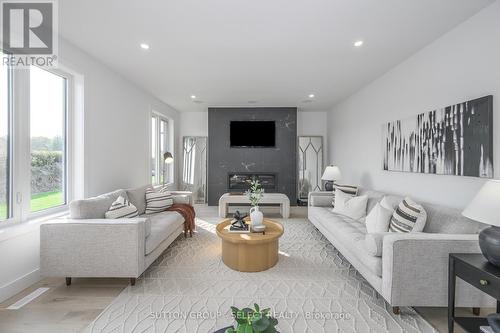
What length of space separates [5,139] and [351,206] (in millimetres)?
4202

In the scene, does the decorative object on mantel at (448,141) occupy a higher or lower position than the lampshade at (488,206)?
higher

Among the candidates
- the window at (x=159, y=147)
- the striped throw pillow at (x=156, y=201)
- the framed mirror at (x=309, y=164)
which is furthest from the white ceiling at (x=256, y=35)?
the framed mirror at (x=309, y=164)

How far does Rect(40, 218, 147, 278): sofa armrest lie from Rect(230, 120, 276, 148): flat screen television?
4477mm

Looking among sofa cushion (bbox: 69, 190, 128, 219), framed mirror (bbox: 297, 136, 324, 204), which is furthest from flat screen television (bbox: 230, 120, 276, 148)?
sofa cushion (bbox: 69, 190, 128, 219)

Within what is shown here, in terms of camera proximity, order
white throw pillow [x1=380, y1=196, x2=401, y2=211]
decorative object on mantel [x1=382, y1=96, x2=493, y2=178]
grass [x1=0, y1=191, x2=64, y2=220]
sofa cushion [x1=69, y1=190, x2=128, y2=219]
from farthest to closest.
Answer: white throw pillow [x1=380, y1=196, x2=401, y2=211] < grass [x1=0, y1=191, x2=64, y2=220] < sofa cushion [x1=69, y1=190, x2=128, y2=219] < decorative object on mantel [x1=382, y1=96, x2=493, y2=178]

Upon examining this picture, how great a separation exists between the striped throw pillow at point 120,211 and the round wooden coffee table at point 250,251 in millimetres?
1139

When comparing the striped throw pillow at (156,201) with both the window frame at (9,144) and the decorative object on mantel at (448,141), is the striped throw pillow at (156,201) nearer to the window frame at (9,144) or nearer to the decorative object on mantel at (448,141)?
the window frame at (9,144)

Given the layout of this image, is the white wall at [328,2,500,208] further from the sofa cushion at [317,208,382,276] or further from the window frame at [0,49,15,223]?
the window frame at [0,49,15,223]

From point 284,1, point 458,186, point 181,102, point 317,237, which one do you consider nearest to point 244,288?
point 317,237

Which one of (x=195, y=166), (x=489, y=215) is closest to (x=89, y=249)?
(x=489, y=215)

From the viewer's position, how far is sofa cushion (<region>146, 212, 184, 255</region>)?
2608 millimetres

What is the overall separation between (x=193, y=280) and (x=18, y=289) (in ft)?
5.39

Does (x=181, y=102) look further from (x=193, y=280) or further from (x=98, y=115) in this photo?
(x=193, y=280)

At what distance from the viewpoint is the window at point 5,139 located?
2.32 m
